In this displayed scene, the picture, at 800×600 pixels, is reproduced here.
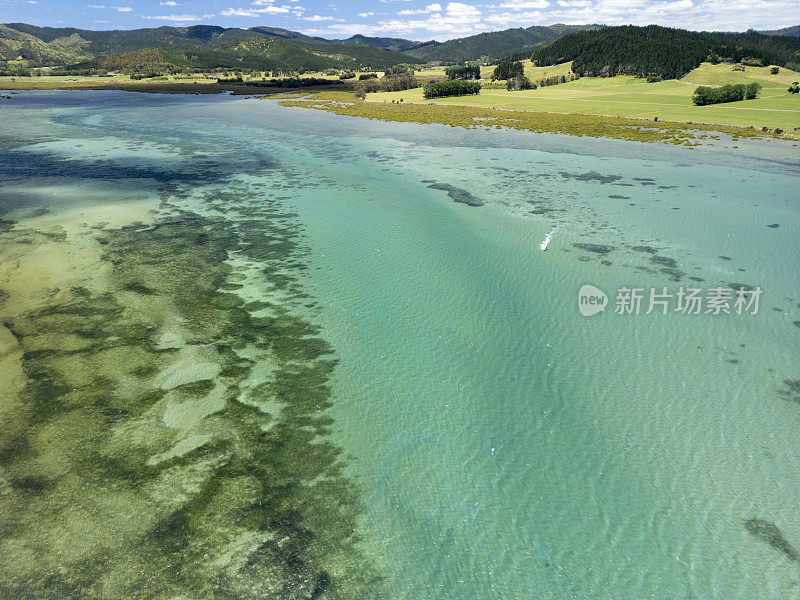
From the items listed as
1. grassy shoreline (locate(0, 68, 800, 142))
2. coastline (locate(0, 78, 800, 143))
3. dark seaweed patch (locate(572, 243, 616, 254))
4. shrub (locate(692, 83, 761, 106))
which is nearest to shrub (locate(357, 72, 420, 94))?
grassy shoreline (locate(0, 68, 800, 142))

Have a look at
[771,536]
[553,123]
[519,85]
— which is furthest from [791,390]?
[519,85]

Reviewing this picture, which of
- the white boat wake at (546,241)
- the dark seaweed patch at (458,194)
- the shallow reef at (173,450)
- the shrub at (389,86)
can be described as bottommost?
the shallow reef at (173,450)

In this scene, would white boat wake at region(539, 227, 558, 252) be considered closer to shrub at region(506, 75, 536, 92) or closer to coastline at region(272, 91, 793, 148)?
coastline at region(272, 91, 793, 148)

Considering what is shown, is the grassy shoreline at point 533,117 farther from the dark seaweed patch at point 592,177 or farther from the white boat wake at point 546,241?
the white boat wake at point 546,241

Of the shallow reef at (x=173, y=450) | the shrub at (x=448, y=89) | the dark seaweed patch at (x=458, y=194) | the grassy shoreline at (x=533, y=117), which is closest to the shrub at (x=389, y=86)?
the grassy shoreline at (x=533, y=117)

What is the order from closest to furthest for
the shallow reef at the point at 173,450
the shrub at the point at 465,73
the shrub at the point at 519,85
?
the shallow reef at the point at 173,450 < the shrub at the point at 519,85 < the shrub at the point at 465,73

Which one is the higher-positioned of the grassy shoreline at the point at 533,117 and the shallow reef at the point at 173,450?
the grassy shoreline at the point at 533,117
